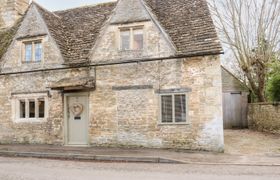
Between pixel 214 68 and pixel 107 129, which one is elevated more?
pixel 214 68

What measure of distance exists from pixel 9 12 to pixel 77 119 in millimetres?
9224

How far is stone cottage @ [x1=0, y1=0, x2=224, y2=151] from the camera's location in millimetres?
13867

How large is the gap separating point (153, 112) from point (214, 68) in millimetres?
3233

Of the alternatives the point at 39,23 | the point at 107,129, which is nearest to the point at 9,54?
the point at 39,23

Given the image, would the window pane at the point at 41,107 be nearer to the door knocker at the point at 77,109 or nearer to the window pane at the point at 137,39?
the door knocker at the point at 77,109

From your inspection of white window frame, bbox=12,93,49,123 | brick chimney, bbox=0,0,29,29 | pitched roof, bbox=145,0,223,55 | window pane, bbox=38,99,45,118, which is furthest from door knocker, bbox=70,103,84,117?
brick chimney, bbox=0,0,29,29

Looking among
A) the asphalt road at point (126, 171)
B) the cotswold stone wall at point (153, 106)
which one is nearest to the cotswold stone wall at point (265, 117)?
the cotswold stone wall at point (153, 106)

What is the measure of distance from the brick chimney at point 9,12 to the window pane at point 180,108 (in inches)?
480

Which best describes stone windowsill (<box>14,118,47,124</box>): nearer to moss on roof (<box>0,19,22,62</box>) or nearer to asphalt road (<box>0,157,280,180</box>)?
moss on roof (<box>0,19,22,62</box>)

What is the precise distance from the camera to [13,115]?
17094mm

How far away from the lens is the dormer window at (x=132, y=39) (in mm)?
15055

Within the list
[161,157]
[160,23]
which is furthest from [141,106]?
[160,23]

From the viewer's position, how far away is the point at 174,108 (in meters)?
14.2

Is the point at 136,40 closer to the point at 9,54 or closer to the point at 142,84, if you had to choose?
the point at 142,84
